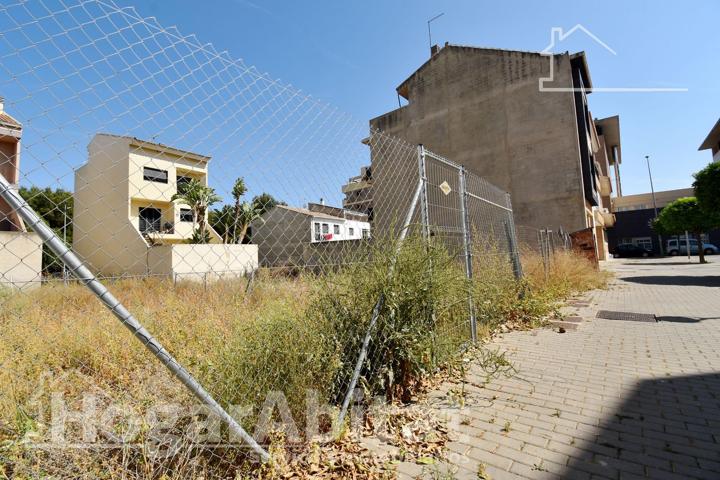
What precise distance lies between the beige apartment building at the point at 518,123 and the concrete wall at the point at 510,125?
4 cm

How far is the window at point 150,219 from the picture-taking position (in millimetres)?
2208

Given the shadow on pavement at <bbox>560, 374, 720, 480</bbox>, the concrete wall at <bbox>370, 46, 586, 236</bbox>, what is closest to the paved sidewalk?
the shadow on pavement at <bbox>560, 374, 720, 480</bbox>

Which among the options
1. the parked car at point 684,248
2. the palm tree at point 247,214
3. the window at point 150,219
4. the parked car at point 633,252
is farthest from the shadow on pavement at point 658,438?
the parked car at point 633,252

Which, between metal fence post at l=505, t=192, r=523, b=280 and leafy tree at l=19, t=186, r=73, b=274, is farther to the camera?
Answer: metal fence post at l=505, t=192, r=523, b=280

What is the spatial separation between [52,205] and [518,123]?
18.5 meters

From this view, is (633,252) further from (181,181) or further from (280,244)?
(181,181)

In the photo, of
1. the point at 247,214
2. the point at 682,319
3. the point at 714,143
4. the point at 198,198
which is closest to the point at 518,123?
the point at 682,319

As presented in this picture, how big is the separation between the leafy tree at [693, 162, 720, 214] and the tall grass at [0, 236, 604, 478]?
13586 millimetres

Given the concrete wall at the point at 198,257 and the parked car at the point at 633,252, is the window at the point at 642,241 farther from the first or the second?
the concrete wall at the point at 198,257

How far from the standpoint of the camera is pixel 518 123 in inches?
650

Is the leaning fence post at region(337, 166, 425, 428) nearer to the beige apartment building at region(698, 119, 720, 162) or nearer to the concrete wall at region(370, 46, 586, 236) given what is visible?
the concrete wall at region(370, 46, 586, 236)

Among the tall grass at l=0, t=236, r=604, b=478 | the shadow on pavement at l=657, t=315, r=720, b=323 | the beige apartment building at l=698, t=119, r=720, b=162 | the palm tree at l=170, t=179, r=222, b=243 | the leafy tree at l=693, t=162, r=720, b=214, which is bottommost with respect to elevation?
the shadow on pavement at l=657, t=315, r=720, b=323

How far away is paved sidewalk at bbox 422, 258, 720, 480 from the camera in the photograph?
2129 mm

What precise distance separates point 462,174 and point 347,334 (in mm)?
3051
